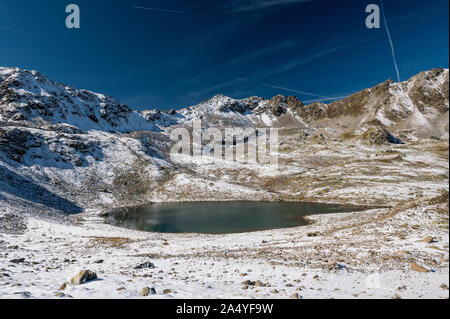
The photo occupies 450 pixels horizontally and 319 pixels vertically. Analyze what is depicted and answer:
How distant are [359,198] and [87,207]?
284ft

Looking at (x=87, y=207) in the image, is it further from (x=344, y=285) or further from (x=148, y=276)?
(x=344, y=285)

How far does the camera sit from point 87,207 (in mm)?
71062

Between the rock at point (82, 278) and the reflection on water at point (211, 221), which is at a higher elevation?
the rock at point (82, 278)

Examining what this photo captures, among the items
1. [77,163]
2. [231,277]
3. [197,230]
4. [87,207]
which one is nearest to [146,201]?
[87,207]

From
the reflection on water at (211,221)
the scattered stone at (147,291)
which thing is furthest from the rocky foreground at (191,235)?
the reflection on water at (211,221)

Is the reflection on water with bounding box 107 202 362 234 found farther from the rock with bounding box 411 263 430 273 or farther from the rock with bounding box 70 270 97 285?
the rock with bounding box 411 263 430 273

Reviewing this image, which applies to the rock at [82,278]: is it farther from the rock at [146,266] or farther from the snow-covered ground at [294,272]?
the rock at [146,266]

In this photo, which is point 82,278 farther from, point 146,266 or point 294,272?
point 294,272

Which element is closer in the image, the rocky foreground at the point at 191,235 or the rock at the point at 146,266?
the rocky foreground at the point at 191,235

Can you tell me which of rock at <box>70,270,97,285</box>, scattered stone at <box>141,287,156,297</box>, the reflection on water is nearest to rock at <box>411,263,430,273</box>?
scattered stone at <box>141,287,156,297</box>

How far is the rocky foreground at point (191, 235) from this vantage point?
38.2ft

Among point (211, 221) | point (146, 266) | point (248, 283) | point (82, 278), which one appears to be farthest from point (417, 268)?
point (211, 221)

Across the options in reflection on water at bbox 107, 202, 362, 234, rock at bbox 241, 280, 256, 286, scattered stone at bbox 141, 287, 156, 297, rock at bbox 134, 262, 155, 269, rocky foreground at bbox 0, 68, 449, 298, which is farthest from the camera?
reflection on water at bbox 107, 202, 362, 234

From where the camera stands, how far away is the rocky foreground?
11641 mm
